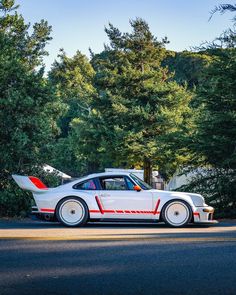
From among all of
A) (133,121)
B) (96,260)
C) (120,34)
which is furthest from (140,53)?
(96,260)

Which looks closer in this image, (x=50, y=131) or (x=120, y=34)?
(x=50, y=131)

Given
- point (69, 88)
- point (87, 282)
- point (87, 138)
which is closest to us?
point (87, 282)

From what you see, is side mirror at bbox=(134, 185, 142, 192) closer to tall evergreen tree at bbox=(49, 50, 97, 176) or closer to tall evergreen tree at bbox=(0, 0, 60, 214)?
tall evergreen tree at bbox=(0, 0, 60, 214)

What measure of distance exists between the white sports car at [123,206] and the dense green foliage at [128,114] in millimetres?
3696

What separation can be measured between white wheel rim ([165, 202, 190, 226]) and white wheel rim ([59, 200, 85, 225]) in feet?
7.14

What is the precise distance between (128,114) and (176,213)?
85.2ft

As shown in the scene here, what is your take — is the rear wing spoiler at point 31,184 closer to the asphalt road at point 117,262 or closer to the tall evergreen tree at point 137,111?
the asphalt road at point 117,262

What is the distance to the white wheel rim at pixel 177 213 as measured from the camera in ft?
44.5

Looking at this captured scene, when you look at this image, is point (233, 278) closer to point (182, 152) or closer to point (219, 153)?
point (219, 153)

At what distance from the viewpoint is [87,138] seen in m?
43.1

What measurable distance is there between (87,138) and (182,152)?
78.5 feet

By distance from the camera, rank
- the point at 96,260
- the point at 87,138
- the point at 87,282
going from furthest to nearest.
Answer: the point at 87,138 → the point at 96,260 → the point at 87,282

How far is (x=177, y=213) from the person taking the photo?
44.7 ft

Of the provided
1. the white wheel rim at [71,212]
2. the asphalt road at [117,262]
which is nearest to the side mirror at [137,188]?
the white wheel rim at [71,212]
